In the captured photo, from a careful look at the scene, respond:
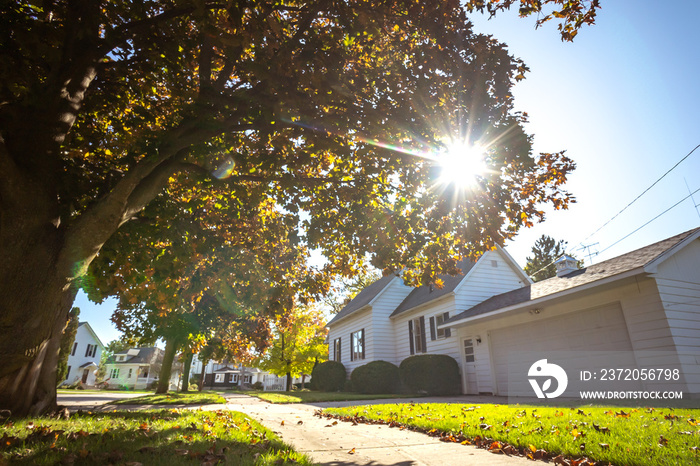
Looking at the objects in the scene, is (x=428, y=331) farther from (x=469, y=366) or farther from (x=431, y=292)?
(x=469, y=366)

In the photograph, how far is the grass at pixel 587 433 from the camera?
358cm

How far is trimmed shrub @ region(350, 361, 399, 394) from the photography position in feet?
59.0

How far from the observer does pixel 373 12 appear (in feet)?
15.1

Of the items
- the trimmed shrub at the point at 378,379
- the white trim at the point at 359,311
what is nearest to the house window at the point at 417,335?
the trimmed shrub at the point at 378,379

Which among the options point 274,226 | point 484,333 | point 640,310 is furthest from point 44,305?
point 484,333

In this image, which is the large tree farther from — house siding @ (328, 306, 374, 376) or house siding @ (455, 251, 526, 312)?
house siding @ (328, 306, 374, 376)

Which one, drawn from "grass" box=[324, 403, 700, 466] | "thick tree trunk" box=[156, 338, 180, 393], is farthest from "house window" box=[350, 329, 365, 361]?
"grass" box=[324, 403, 700, 466]

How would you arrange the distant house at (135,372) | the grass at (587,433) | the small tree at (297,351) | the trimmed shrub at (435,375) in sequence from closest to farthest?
the grass at (587,433)
the trimmed shrub at (435,375)
the small tree at (297,351)
the distant house at (135,372)

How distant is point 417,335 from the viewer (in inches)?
762

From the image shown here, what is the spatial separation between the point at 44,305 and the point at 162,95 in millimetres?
5109

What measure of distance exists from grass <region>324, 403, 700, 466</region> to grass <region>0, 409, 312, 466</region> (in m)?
2.45

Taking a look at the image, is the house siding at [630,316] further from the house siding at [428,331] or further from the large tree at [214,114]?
the large tree at [214,114]

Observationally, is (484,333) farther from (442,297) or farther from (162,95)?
(162,95)

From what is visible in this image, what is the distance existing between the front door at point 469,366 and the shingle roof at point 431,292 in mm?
2356
